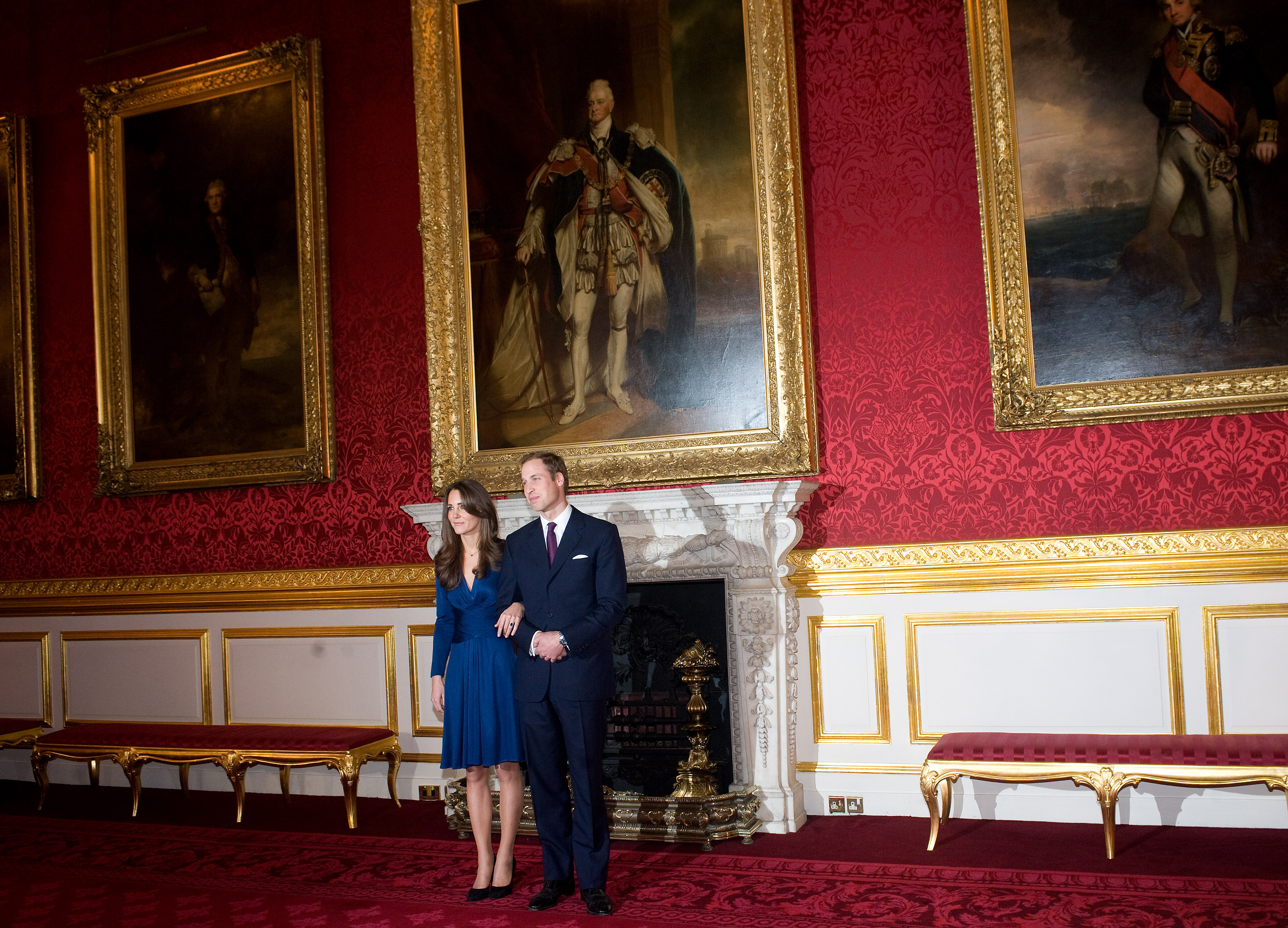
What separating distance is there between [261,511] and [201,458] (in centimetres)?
52

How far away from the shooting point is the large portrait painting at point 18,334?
7109 mm

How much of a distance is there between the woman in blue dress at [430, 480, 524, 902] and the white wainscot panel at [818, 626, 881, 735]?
1.78 meters

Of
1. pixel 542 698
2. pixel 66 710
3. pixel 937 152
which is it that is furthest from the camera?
pixel 66 710

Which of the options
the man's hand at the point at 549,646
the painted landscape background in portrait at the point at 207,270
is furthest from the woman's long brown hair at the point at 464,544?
the painted landscape background in portrait at the point at 207,270

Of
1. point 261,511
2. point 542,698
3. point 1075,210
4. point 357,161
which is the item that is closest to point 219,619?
point 261,511

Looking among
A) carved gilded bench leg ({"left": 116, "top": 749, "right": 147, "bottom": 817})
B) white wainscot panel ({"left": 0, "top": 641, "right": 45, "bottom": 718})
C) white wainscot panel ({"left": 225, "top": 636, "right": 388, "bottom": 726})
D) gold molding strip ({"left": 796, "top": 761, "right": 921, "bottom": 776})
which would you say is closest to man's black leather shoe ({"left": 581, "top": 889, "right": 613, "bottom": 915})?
gold molding strip ({"left": 796, "top": 761, "right": 921, "bottom": 776})

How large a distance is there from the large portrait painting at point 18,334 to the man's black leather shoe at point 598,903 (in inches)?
201

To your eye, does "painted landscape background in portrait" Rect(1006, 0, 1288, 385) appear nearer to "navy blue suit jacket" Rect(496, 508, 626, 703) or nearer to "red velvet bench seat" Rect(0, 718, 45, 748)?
"navy blue suit jacket" Rect(496, 508, 626, 703)

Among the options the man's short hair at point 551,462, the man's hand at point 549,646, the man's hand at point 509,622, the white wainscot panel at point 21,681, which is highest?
the man's short hair at point 551,462

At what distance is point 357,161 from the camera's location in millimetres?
6398

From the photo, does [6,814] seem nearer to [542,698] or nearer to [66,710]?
[66,710]

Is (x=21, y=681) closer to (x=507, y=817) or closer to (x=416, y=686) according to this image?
(x=416, y=686)

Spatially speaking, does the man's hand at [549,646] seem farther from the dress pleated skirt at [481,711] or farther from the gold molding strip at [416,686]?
the gold molding strip at [416,686]

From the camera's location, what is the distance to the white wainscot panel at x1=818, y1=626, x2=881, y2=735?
207 inches
